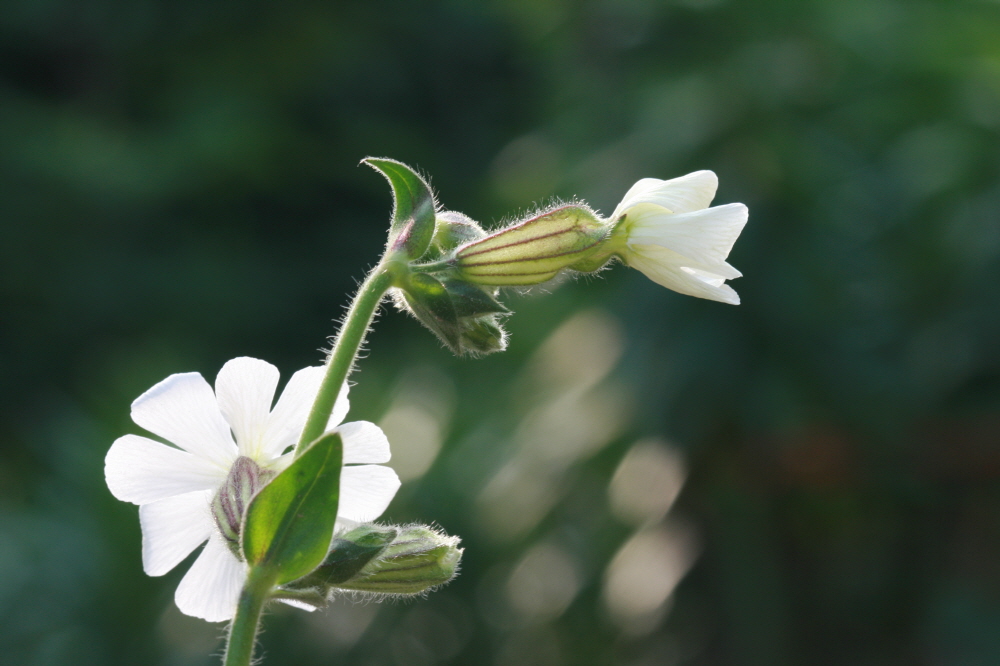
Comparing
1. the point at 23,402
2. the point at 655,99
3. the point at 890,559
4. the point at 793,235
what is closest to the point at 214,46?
the point at 23,402

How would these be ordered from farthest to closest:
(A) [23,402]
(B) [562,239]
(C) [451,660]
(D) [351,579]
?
1. (A) [23,402]
2. (C) [451,660]
3. (B) [562,239]
4. (D) [351,579]

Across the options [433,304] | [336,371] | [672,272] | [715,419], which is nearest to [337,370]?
[336,371]

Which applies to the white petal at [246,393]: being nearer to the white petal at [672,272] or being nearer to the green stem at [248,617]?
the green stem at [248,617]

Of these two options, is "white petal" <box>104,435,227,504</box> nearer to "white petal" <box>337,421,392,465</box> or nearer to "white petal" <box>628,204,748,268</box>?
"white petal" <box>337,421,392,465</box>

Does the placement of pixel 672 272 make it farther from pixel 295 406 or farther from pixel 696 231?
pixel 295 406

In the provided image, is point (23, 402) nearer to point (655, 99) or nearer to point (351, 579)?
point (655, 99)
